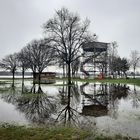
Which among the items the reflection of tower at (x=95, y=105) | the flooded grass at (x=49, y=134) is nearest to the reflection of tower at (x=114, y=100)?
the reflection of tower at (x=95, y=105)

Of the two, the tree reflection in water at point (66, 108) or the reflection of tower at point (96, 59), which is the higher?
the reflection of tower at point (96, 59)

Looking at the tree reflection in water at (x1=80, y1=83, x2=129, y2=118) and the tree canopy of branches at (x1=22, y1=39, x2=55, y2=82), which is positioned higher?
the tree canopy of branches at (x1=22, y1=39, x2=55, y2=82)

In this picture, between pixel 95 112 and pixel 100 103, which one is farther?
pixel 100 103

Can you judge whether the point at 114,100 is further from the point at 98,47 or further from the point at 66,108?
the point at 98,47

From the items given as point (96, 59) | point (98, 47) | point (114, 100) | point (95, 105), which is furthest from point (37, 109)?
point (98, 47)

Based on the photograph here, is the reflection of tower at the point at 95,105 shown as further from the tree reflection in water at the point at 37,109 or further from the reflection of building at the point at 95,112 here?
the tree reflection in water at the point at 37,109

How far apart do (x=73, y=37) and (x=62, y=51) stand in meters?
3.72

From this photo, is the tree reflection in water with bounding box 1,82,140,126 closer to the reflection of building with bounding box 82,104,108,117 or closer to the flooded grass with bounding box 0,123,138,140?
the reflection of building with bounding box 82,104,108,117

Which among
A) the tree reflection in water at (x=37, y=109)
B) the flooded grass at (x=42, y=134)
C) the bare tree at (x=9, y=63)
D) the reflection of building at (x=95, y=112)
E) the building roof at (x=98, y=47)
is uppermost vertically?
the building roof at (x=98, y=47)

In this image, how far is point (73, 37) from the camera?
2084 inches

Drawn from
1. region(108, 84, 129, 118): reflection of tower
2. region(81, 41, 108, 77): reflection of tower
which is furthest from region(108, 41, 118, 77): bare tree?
region(108, 84, 129, 118): reflection of tower

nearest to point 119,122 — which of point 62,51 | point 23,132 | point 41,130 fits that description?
point 41,130

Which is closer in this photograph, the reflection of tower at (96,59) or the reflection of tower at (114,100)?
the reflection of tower at (114,100)

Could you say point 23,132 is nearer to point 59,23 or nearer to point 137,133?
point 137,133
